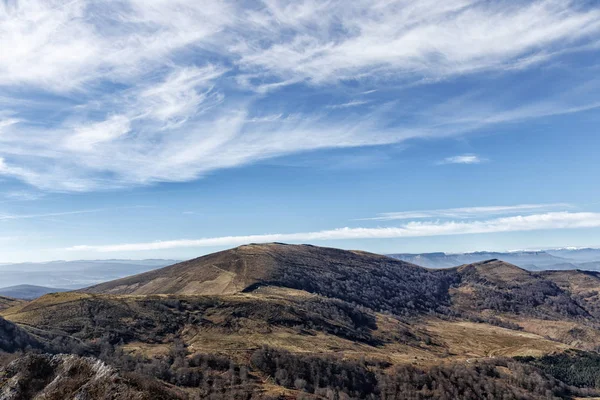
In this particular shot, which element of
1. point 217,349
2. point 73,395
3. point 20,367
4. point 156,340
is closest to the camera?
point 73,395

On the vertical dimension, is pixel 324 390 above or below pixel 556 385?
above

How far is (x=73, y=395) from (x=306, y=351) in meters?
141

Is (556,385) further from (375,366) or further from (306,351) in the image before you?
(306,351)

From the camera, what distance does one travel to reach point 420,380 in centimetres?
15025

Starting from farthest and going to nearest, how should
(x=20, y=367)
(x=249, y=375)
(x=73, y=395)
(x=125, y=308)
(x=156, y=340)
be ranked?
(x=125, y=308) < (x=156, y=340) < (x=249, y=375) < (x=20, y=367) < (x=73, y=395)

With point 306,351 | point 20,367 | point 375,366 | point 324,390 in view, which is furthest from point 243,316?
point 20,367

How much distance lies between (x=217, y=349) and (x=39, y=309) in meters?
74.5

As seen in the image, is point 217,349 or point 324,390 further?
point 217,349

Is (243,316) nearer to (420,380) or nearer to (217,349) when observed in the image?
(217,349)

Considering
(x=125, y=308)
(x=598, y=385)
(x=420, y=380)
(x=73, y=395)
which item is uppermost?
(x=73, y=395)

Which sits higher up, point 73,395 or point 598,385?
point 73,395

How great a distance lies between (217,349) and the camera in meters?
147

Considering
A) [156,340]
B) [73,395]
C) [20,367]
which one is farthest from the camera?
[156,340]

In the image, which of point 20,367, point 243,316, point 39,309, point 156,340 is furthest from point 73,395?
point 243,316
